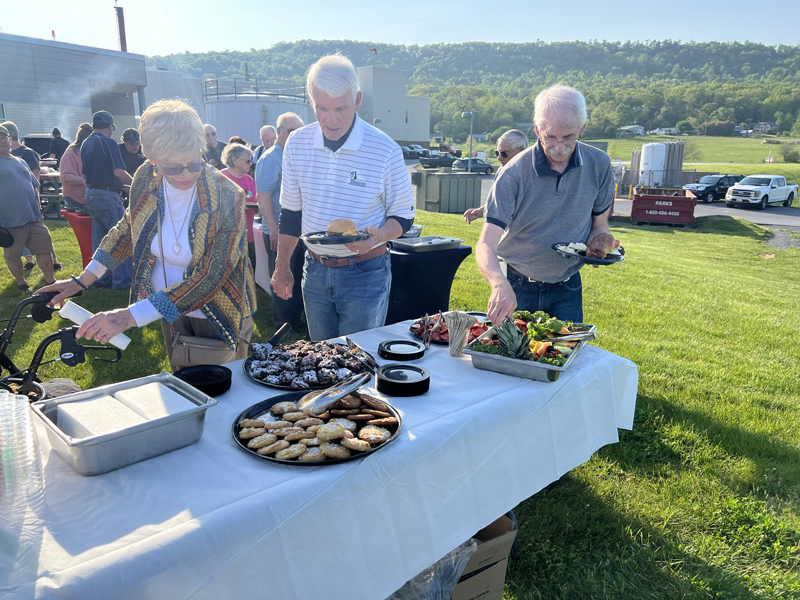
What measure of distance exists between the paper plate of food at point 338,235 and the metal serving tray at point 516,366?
68 centimetres

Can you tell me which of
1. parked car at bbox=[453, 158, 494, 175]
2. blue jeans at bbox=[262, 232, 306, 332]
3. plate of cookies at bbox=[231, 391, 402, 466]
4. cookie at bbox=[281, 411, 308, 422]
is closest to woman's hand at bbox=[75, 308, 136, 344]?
plate of cookies at bbox=[231, 391, 402, 466]

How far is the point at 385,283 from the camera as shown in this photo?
109 inches

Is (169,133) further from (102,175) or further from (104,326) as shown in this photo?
(102,175)

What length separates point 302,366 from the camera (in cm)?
195

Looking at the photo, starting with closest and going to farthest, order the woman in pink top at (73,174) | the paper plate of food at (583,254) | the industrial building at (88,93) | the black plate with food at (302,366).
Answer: the black plate with food at (302,366) < the paper plate of food at (583,254) < the woman in pink top at (73,174) < the industrial building at (88,93)

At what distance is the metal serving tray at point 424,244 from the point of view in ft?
13.7

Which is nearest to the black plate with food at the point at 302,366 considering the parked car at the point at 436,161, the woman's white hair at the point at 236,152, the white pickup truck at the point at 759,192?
the woman's white hair at the point at 236,152

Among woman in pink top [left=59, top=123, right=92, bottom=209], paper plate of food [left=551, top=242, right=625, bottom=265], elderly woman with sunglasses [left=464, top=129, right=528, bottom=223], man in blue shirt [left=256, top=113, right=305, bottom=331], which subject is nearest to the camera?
paper plate of food [left=551, top=242, right=625, bottom=265]

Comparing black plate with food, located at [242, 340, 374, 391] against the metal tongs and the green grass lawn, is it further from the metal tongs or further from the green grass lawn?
the green grass lawn

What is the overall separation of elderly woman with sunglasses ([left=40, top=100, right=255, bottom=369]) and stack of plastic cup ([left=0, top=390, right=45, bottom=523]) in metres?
0.76

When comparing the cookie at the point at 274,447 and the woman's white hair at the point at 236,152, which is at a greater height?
the woman's white hair at the point at 236,152

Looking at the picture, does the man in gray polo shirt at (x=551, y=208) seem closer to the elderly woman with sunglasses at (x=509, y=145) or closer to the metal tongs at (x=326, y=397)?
the metal tongs at (x=326, y=397)

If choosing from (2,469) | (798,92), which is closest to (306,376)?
(2,469)

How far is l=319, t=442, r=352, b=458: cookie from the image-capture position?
1424 mm
